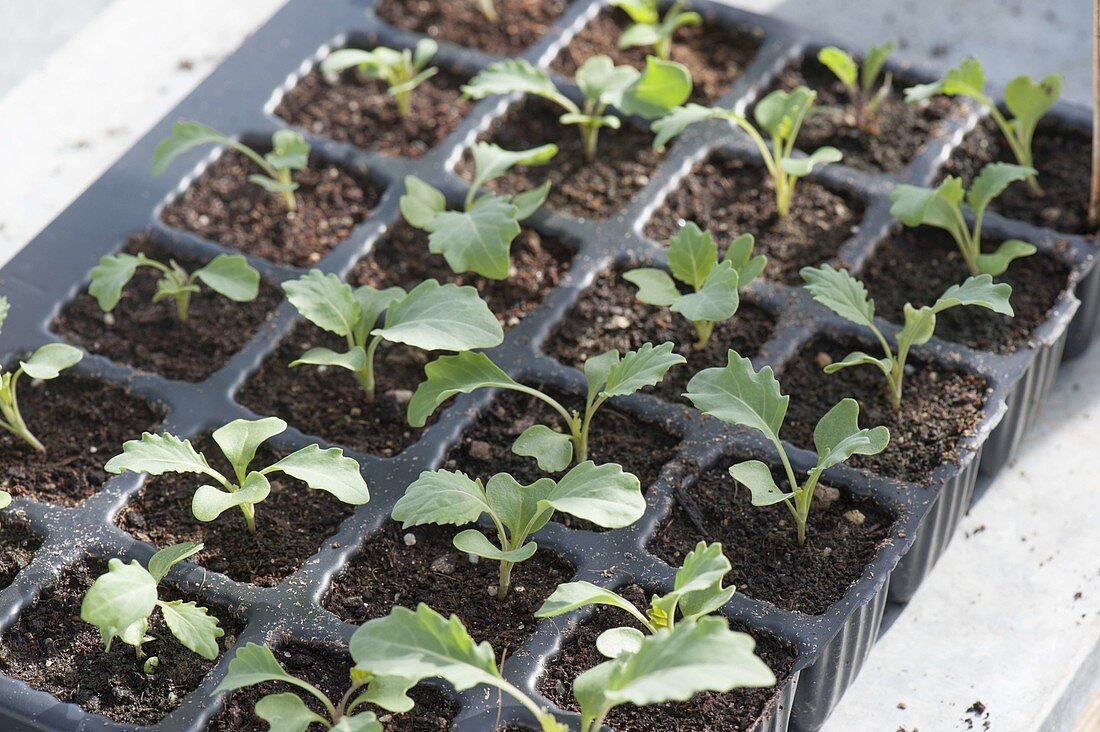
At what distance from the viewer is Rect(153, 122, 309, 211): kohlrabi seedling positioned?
155 cm

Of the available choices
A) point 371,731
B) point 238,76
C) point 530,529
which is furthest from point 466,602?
point 238,76

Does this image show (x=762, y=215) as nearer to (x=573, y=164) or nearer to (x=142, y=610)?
(x=573, y=164)

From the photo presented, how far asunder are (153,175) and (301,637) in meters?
0.68

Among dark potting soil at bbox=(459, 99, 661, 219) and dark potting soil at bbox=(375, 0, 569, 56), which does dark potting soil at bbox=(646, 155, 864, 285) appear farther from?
dark potting soil at bbox=(375, 0, 569, 56)

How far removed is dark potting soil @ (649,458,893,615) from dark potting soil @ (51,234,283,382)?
53 cm

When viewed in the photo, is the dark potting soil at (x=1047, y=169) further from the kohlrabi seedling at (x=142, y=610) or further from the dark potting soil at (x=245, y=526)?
the kohlrabi seedling at (x=142, y=610)

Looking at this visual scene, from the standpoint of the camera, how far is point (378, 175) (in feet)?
5.37

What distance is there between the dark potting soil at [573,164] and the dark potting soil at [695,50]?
0.34 feet

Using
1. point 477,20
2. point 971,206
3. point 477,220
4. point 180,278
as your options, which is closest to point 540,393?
point 477,220

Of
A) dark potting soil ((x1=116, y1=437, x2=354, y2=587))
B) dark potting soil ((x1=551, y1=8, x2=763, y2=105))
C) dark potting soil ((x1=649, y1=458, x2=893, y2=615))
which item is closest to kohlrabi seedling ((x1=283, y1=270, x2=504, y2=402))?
dark potting soil ((x1=116, y1=437, x2=354, y2=587))

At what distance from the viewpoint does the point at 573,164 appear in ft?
5.49

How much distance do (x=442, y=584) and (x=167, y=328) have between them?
1.59 ft

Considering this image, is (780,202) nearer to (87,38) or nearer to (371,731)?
(371,731)

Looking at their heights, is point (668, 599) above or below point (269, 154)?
above
